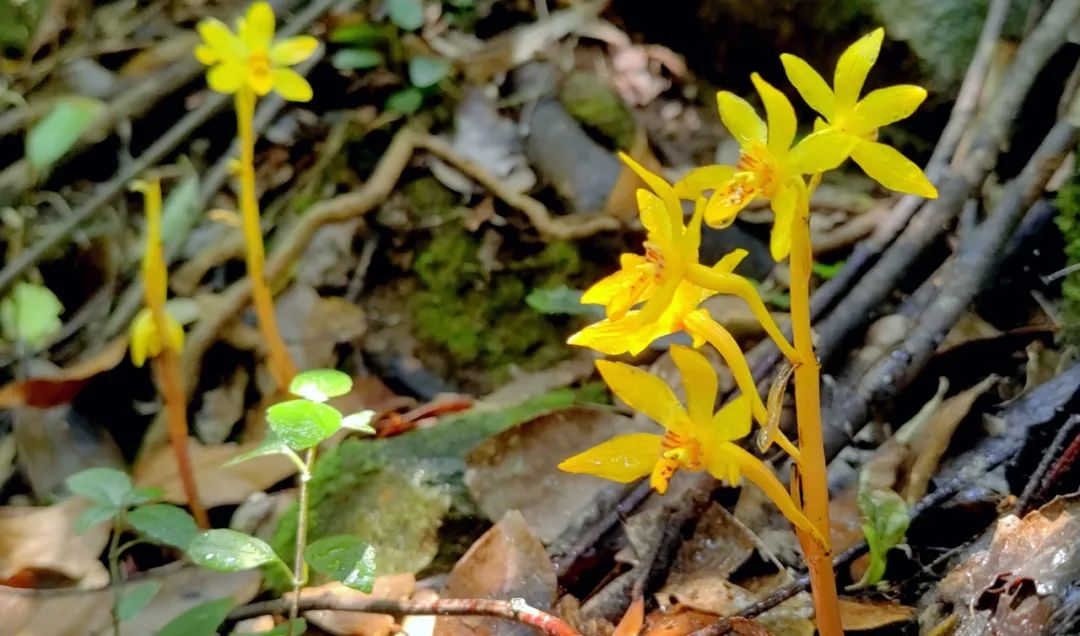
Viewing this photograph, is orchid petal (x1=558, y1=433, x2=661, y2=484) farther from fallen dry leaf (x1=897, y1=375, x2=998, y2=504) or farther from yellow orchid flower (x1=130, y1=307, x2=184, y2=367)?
yellow orchid flower (x1=130, y1=307, x2=184, y2=367)

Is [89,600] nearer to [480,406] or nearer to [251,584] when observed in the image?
[251,584]

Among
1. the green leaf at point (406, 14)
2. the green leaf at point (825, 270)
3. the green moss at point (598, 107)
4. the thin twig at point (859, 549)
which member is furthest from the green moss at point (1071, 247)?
the green leaf at point (406, 14)

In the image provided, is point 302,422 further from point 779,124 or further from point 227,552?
point 779,124

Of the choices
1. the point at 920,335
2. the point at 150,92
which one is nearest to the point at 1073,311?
the point at 920,335

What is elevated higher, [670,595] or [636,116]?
[636,116]

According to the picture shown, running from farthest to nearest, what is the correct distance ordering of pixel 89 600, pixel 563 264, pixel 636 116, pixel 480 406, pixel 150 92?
pixel 636 116, pixel 150 92, pixel 563 264, pixel 480 406, pixel 89 600

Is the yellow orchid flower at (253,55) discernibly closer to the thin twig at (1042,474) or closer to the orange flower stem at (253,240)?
the orange flower stem at (253,240)
